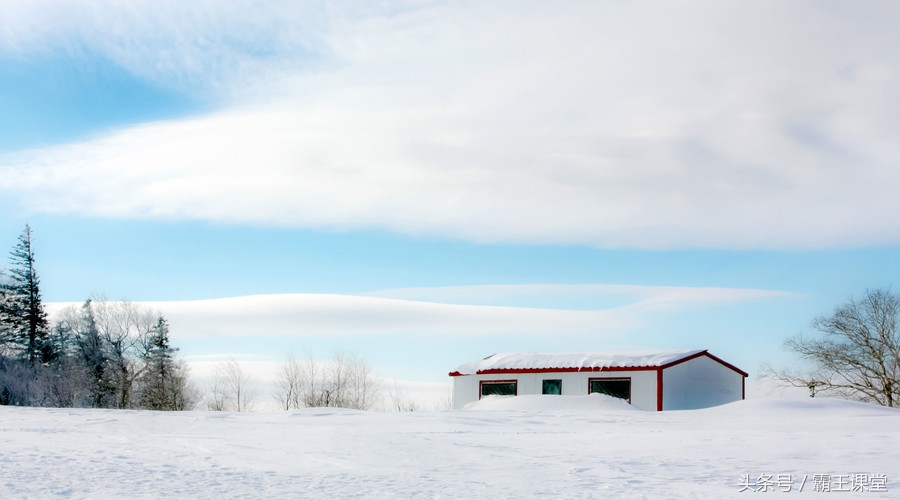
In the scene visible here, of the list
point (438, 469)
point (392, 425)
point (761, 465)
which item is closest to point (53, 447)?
point (438, 469)

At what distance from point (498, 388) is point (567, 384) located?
3263 millimetres

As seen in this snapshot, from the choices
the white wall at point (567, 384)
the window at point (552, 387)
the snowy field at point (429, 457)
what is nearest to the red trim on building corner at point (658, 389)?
the white wall at point (567, 384)

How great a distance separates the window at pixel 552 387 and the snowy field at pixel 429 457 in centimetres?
1149

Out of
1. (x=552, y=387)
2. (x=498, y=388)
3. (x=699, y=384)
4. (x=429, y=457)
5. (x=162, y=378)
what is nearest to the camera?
(x=429, y=457)

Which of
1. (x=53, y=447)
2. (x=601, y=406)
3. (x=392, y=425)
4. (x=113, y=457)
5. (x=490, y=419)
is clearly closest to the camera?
(x=113, y=457)

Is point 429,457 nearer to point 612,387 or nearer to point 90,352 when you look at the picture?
point 612,387

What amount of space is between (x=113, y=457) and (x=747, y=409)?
18874 millimetres

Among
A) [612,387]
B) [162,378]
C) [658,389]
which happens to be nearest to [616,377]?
[612,387]

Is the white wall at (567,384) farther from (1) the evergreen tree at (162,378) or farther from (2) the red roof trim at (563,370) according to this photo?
(1) the evergreen tree at (162,378)

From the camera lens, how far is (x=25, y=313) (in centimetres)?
5303

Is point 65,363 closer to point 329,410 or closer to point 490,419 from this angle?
point 329,410

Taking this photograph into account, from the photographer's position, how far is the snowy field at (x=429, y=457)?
31.6 ft

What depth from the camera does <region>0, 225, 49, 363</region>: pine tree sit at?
5178cm

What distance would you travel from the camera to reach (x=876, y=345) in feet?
143
